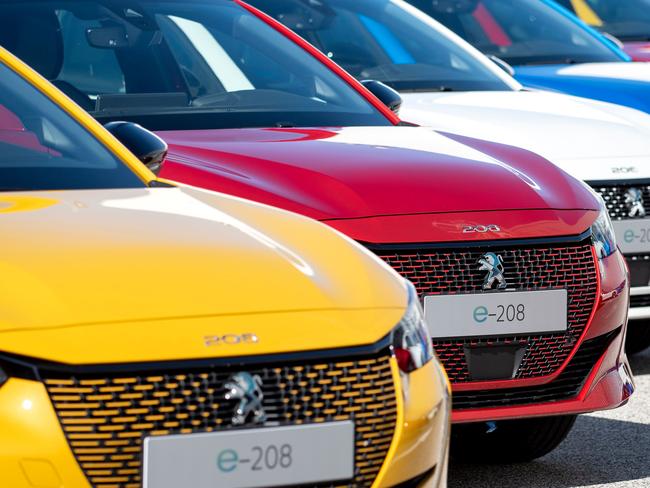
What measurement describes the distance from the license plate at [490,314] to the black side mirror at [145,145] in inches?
33.4

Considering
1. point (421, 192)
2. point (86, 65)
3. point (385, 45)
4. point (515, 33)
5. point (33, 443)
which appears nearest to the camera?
point (33, 443)

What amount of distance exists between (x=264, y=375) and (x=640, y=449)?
106 inches

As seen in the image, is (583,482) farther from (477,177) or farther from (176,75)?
(176,75)

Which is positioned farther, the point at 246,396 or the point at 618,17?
the point at 618,17

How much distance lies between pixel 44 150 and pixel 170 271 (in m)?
1.08

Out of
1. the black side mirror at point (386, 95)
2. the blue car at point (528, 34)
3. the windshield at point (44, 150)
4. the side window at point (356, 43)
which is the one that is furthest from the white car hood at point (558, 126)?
the windshield at point (44, 150)

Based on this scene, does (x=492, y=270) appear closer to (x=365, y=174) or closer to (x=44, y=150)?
(x=365, y=174)

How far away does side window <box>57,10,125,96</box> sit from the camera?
6.04m

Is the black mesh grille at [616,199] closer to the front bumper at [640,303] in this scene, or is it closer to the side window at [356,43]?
the front bumper at [640,303]

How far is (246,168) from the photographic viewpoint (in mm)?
5117

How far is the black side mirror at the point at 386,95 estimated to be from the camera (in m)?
6.37

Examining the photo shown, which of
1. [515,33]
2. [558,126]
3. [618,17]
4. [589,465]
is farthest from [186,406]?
[618,17]

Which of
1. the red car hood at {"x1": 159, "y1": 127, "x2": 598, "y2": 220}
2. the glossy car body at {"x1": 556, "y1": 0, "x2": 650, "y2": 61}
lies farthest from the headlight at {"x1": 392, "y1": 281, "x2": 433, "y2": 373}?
the glossy car body at {"x1": 556, "y1": 0, "x2": 650, "y2": 61}

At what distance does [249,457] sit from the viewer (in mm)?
3217
